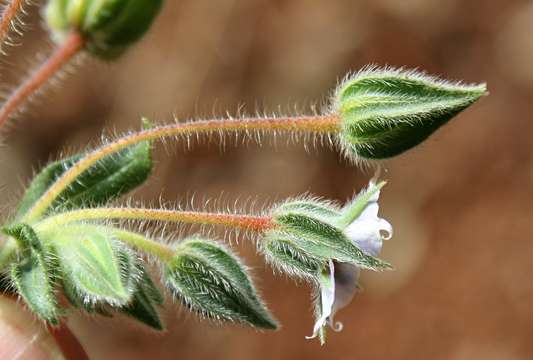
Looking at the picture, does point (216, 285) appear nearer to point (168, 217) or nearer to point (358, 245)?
point (168, 217)

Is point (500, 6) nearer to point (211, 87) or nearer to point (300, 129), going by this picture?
point (211, 87)

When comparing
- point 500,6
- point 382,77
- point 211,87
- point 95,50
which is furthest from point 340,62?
point 382,77

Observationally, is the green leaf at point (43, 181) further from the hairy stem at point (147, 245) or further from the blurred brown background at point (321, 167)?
the blurred brown background at point (321, 167)

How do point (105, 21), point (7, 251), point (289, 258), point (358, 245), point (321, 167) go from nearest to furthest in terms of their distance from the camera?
point (358, 245) < point (289, 258) < point (7, 251) < point (105, 21) < point (321, 167)

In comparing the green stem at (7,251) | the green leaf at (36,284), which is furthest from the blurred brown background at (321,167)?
the green leaf at (36,284)

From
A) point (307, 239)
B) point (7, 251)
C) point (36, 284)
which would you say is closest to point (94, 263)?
point (36, 284)

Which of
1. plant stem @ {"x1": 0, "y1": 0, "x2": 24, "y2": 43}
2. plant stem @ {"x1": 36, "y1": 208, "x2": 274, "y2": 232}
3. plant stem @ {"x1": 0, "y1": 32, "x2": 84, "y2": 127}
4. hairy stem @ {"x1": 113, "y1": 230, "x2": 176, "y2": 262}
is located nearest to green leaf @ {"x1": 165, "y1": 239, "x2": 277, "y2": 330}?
hairy stem @ {"x1": 113, "y1": 230, "x2": 176, "y2": 262}
